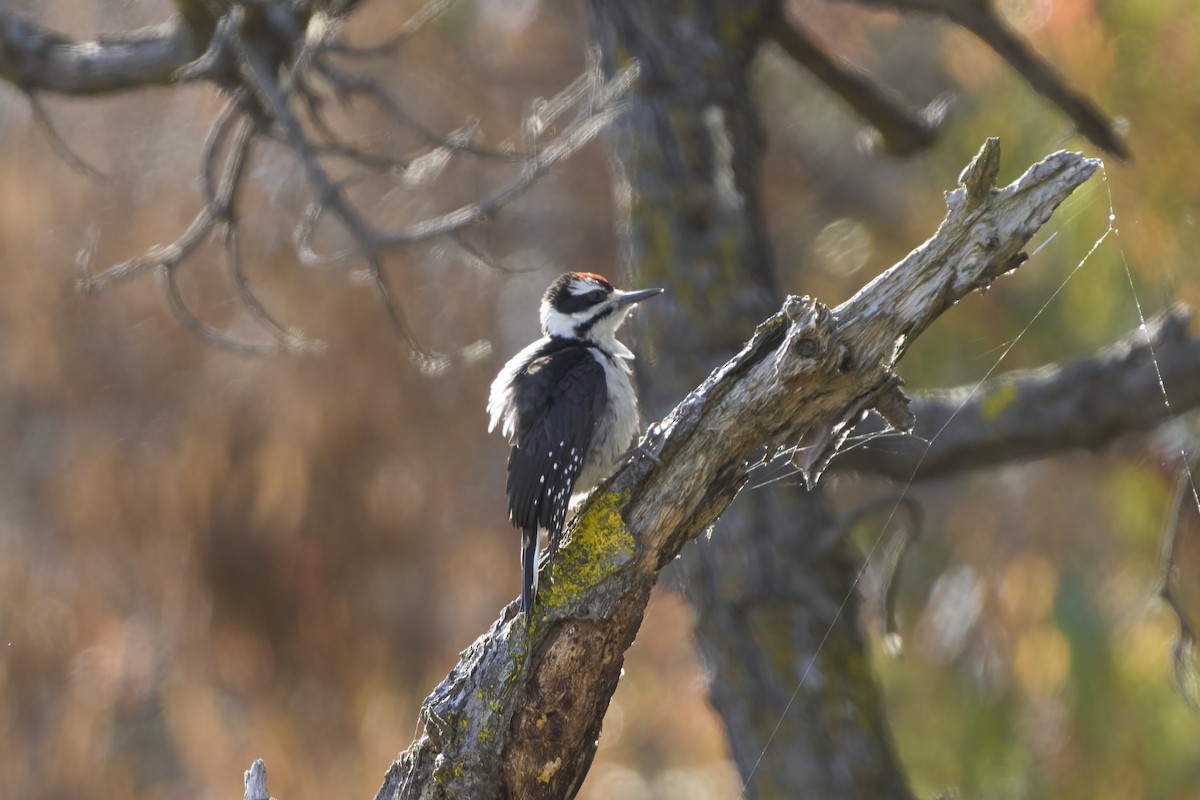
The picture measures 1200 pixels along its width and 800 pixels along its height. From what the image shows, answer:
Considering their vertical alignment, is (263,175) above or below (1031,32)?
above

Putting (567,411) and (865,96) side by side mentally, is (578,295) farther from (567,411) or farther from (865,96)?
(865,96)

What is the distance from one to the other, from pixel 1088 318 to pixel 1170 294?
1.15 metres

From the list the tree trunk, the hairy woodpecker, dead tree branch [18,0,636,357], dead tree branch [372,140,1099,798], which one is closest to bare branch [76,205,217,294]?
dead tree branch [18,0,636,357]

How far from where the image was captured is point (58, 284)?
18.1ft

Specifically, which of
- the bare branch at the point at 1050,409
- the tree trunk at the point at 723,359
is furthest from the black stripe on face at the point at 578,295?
the bare branch at the point at 1050,409

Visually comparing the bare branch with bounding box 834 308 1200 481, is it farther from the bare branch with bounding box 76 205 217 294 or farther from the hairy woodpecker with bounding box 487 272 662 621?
the bare branch with bounding box 76 205 217 294

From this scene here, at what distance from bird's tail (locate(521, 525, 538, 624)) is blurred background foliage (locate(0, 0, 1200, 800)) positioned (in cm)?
236

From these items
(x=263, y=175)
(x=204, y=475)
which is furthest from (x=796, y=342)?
(x=263, y=175)


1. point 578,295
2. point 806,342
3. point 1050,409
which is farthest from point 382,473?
point 806,342

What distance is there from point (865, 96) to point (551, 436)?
200 centimetres

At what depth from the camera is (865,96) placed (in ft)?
15.0

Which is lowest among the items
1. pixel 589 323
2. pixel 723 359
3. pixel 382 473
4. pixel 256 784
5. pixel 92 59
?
pixel 256 784

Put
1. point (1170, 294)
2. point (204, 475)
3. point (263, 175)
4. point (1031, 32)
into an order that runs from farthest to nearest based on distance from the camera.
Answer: point (263, 175) → point (204, 475) → point (1031, 32) → point (1170, 294)

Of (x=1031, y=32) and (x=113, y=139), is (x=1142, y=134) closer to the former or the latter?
(x=1031, y=32)
